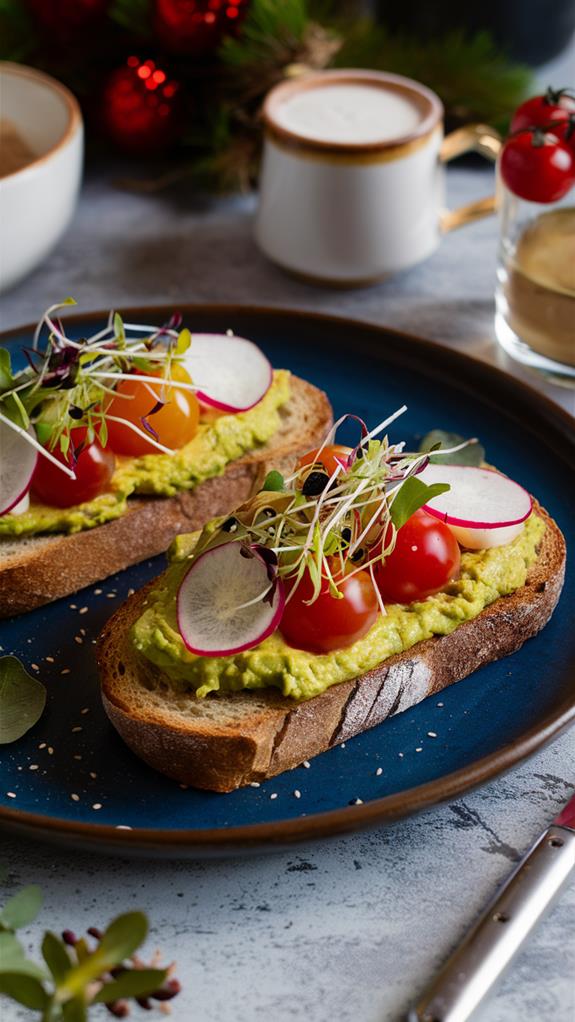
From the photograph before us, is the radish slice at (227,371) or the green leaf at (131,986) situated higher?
the radish slice at (227,371)

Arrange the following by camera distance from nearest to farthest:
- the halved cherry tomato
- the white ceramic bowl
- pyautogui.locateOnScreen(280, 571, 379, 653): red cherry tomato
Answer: pyautogui.locateOnScreen(280, 571, 379, 653): red cherry tomato
the halved cherry tomato
the white ceramic bowl

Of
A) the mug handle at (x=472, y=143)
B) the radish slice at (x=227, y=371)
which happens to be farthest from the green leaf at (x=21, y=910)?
the mug handle at (x=472, y=143)

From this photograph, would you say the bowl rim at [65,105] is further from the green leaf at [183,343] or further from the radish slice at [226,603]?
the radish slice at [226,603]

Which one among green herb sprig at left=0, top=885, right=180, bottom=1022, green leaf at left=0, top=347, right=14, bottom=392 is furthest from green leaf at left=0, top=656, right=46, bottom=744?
green leaf at left=0, top=347, right=14, bottom=392

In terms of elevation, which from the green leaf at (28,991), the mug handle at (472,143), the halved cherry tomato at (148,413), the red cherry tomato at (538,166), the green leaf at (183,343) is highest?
the red cherry tomato at (538,166)

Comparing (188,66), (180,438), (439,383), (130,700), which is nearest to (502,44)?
(188,66)

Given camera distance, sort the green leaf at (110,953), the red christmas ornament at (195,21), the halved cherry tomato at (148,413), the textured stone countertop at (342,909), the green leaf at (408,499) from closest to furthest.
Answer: the green leaf at (110,953) → the textured stone countertop at (342,909) → the green leaf at (408,499) → the halved cherry tomato at (148,413) → the red christmas ornament at (195,21)

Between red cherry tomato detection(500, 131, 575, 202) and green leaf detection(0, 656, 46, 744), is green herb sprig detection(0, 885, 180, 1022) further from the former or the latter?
red cherry tomato detection(500, 131, 575, 202)

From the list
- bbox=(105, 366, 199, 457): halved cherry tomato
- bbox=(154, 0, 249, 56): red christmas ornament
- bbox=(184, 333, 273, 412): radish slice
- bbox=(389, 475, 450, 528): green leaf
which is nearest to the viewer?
bbox=(389, 475, 450, 528): green leaf
